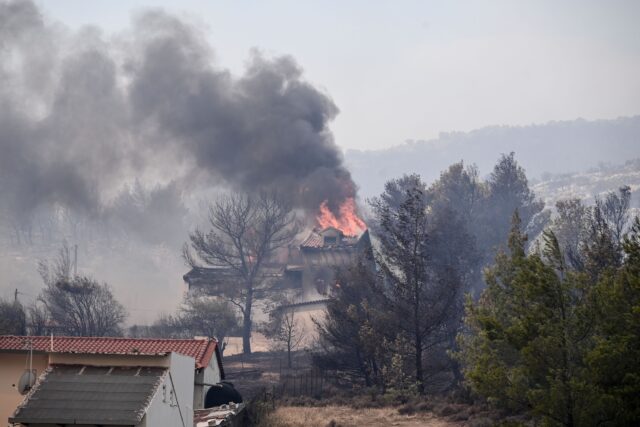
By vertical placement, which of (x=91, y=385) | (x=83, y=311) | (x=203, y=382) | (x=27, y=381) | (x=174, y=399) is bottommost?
(x=174, y=399)

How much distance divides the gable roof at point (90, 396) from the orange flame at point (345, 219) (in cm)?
4239

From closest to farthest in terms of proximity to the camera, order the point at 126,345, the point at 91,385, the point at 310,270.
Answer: the point at 91,385 → the point at 126,345 → the point at 310,270

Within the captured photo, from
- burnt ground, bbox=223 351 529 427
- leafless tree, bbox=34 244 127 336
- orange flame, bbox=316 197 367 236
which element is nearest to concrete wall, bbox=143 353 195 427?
burnt ground, bbox=223 351 529 427

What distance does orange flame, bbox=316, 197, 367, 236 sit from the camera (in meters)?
66.3

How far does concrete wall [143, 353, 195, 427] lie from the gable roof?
391 mm

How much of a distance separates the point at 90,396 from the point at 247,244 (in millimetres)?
49051

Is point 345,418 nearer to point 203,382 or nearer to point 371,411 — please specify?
point 371,411

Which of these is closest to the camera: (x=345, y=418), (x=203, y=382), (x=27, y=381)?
(x=27, y=381)

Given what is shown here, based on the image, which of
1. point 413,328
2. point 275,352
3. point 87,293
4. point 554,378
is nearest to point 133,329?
point 87,293

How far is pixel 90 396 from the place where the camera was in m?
22.4

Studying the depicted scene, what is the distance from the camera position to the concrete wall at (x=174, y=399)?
22859mm

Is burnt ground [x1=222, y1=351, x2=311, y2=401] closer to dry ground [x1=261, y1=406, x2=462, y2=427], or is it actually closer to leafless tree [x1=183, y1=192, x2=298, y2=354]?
leafless tree [x1=183, y1=192, x2=298, y2=354]

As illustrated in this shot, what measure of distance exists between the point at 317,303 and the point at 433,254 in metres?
9.77

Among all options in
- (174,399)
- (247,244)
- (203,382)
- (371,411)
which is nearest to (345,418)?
(371,411)
